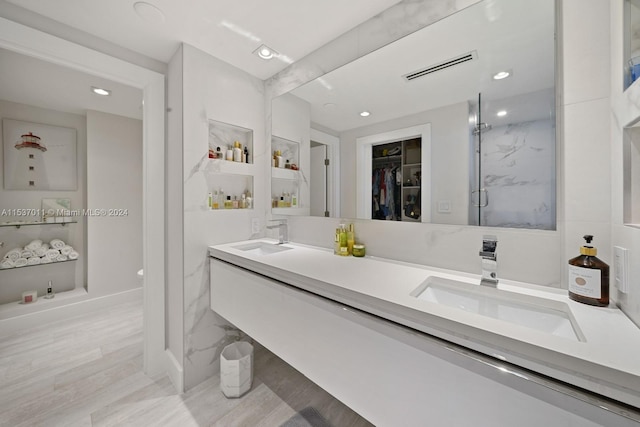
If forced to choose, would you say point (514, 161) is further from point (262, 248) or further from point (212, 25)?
point (212, 25)

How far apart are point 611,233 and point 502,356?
657mm

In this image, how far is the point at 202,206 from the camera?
68.0 inches

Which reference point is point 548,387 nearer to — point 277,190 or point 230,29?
point 277,190

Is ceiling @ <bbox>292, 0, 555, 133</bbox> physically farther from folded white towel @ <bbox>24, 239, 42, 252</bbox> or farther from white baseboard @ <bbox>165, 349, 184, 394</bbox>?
folded white towel @ <bbox>24, 239, 42, 252</bbox>

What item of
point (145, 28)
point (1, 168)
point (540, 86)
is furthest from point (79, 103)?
point (540, 86)

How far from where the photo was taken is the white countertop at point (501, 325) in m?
0.51

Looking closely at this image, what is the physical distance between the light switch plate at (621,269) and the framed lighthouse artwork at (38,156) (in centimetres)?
435

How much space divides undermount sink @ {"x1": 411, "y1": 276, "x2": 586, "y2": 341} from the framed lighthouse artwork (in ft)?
12.6

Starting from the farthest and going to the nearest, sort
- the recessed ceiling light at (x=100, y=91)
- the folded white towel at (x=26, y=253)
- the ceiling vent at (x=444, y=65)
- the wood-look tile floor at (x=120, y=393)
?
the folded white towel at (x=26, y=253) < the recessed ceiling light at (x=100, y=91) < the wood-look tile floor at (x=120, y=393) < the ceiling vent at (x=444, y=65)

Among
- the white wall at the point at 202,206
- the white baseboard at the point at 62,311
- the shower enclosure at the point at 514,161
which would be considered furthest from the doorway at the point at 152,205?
the shower enclosure at the point at 514,161

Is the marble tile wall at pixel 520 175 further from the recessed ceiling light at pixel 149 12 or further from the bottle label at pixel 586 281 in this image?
the recessed ceiling light at pixel 149 12

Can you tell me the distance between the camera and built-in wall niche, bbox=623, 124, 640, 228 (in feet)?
2.36

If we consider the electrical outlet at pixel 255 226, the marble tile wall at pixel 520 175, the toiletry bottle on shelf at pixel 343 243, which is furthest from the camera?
the electrical outlet at pixel 255 226

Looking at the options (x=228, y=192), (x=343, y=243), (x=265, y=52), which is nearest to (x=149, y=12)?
(x=265, y=52)
